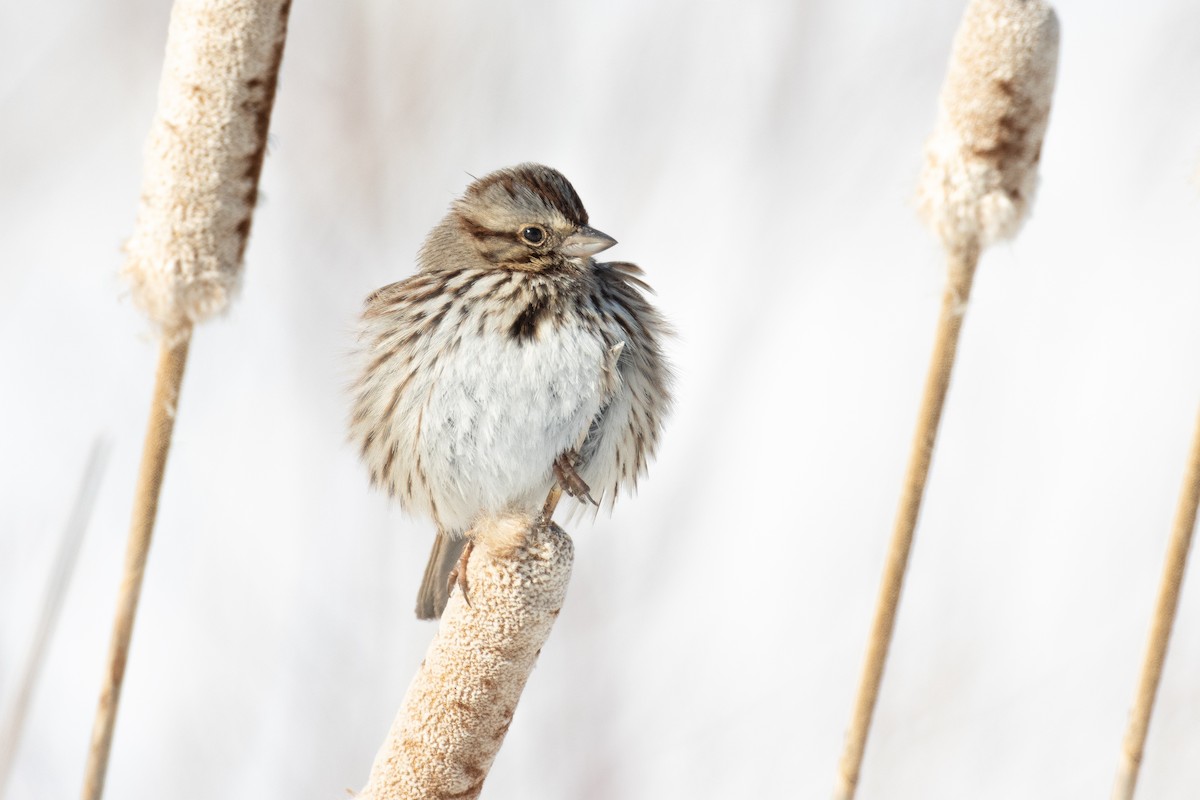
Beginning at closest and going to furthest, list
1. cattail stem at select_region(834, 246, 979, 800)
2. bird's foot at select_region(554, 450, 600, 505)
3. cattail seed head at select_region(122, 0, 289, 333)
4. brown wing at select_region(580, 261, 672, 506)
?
1. cattail seed head at select_region(122, 0, 289, 333)
2. cattail stem at select_region(834, 246, 979, 800)
3. bird's foot at select_region(554, 450, 600, 505)
4. brown wing at select_region(580, 261, 672, 506)

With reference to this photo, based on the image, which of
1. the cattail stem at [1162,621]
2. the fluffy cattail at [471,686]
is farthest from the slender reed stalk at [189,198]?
the cattail stem at [1162,621]

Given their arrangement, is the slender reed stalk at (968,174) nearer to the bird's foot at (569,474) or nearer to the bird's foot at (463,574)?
the bird's foot at (463,574)

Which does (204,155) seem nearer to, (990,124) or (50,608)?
(50,608)

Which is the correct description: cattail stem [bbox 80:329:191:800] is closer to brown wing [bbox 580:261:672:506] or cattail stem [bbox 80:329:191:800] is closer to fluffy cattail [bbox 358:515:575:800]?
fluffy cattail [bbox 358:515:575:800]

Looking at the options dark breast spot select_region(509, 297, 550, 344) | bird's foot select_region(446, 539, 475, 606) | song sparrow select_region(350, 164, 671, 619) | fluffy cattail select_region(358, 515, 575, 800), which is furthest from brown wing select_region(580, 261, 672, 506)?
fluffy cattail select_region(358, 515, 575, 800)

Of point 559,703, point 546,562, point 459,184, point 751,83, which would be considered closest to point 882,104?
point 751,83

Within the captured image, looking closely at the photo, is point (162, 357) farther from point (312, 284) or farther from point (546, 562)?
point (312, 284)
